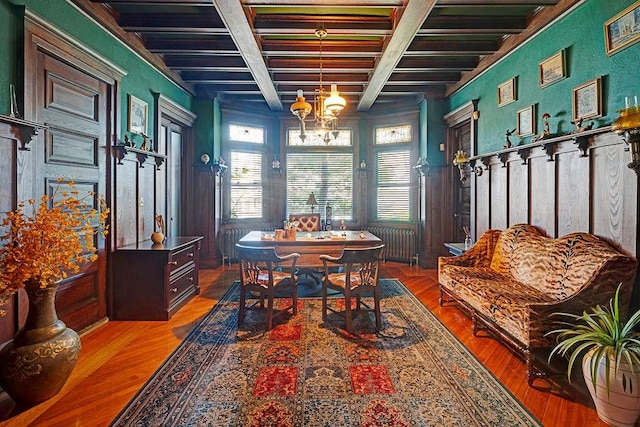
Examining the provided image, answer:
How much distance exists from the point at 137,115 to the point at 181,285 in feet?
7.22

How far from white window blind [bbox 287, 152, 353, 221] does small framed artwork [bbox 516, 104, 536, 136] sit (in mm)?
3588

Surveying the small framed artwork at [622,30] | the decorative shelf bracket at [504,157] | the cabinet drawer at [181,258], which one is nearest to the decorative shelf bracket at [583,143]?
the small framed artwork at [622,30]

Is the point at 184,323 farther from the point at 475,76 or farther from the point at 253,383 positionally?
the point at 475,76

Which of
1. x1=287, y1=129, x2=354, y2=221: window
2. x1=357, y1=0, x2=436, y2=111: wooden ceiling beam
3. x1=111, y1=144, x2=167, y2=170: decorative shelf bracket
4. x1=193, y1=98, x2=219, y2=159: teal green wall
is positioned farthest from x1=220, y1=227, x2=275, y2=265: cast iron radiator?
x1=357, y1=0, x2=436, y2=111: wooden ceiling beam

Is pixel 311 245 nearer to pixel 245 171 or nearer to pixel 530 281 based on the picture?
pixel 530 281

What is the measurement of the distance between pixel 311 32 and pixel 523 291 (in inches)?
139

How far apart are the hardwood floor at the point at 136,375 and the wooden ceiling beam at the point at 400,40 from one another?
3.20m

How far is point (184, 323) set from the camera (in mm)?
3537

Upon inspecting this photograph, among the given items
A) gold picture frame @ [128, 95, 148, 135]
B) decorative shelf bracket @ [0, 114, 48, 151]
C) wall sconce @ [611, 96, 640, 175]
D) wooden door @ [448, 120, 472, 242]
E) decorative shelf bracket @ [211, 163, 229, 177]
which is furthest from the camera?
decorative shelf bracket @ [211, 163, 229, 177]

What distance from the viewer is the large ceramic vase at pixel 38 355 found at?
2061 mm

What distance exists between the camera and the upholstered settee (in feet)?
7.98

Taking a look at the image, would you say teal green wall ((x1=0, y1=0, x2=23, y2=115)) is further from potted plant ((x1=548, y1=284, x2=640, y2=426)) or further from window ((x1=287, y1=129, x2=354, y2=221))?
window ((x1=287, y1=129, x2=354, y2=221))

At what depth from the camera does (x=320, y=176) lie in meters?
7.11

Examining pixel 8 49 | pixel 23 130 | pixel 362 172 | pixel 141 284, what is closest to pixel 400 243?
pixel 362 172
